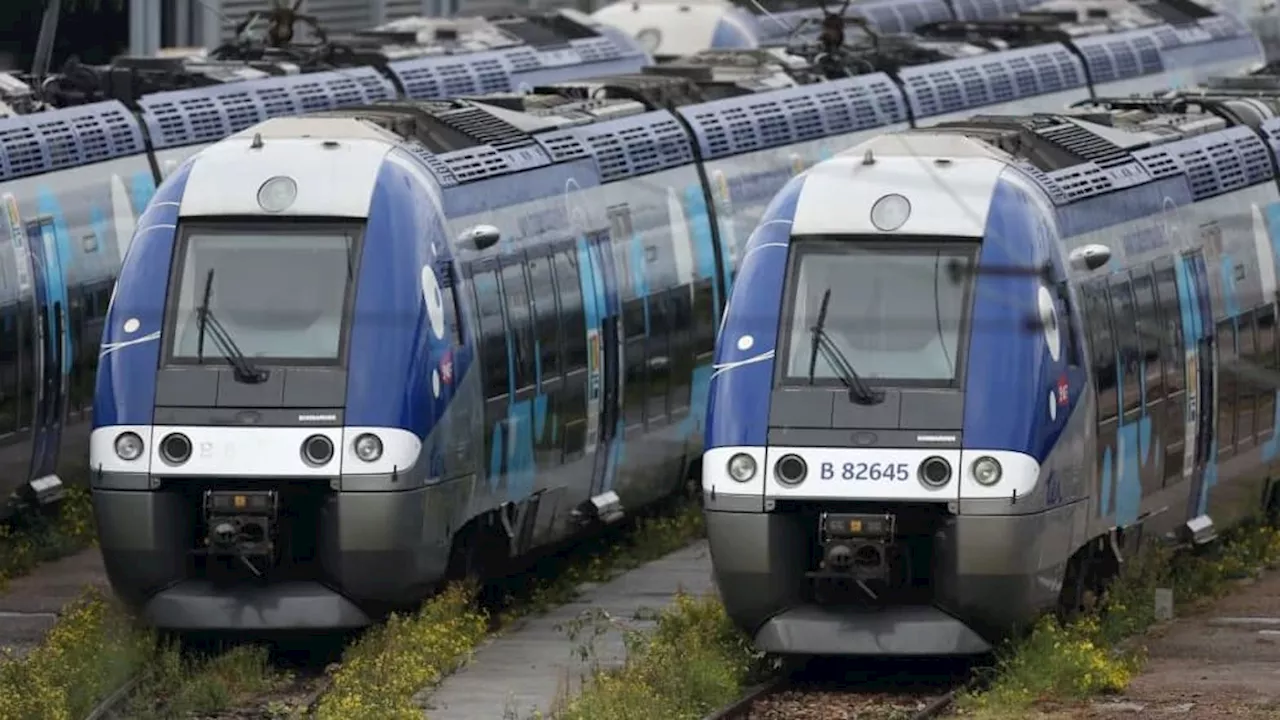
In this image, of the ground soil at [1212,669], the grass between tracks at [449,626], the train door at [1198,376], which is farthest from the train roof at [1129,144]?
the grass between tracks at [449,626]

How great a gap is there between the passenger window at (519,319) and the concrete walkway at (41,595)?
2.91 m

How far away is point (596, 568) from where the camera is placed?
21719mm

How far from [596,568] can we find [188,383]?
15.6 feet

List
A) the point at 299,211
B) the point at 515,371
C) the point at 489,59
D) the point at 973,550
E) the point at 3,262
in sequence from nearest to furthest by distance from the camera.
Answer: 1. the point at 973,550
2. the point at 299,211
3. the point at 515,371
4. the point at 3,262
5. the point at 489,59

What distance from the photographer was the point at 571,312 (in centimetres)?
2050

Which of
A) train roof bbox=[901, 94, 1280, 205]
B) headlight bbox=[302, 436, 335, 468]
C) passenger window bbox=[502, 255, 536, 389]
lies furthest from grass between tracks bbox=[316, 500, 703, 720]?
train roof bbox=[901, 94, 1280, 205]

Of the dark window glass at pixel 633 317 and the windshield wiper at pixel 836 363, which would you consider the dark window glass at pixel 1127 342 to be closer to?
the windshield wiper at pixel 836 363

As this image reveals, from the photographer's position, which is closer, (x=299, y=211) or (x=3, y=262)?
(x=299, y=211)

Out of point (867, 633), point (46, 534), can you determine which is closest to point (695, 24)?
point (46, 534)

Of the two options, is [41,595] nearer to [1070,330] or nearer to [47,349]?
[47,349]

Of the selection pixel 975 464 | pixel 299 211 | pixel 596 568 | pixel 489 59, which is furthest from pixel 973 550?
pixel 489 59

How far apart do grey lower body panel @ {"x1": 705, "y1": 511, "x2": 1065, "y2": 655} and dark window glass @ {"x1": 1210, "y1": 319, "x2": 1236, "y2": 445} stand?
4.09m

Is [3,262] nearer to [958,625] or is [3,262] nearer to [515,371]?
[515,371]

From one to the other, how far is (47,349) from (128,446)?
4.27 metres
